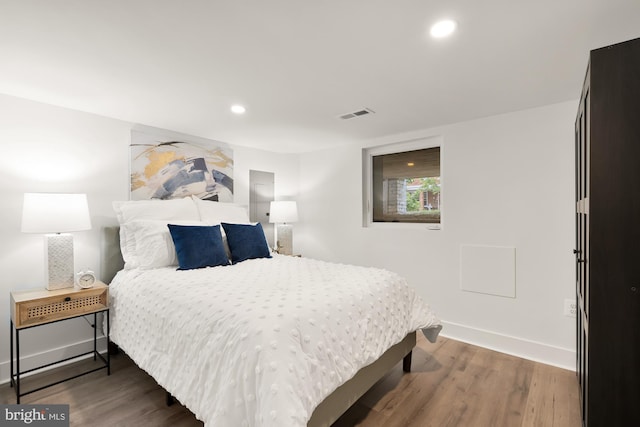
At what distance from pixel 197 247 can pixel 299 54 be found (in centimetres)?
166

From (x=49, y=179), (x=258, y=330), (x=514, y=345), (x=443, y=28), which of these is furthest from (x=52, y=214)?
(x=514, y=345)

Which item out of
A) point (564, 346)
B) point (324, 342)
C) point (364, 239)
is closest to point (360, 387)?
point (324, 342)

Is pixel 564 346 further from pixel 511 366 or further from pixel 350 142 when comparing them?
pixel 350 142

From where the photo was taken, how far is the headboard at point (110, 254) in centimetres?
270

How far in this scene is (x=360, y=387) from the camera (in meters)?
1.78

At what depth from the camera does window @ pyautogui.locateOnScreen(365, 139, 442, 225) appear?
3383mm

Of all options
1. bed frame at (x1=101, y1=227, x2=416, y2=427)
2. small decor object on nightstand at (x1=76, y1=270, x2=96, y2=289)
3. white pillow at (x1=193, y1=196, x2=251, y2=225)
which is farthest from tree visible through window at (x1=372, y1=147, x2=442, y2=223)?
small decor object on nightstand at (x1=76, y1=270, x2=96, y2=289)

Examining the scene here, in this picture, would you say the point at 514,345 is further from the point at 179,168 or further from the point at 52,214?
the point at 52,214

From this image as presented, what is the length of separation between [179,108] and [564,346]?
12.5 ft

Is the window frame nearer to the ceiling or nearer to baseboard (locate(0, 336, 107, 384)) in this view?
the ceiling

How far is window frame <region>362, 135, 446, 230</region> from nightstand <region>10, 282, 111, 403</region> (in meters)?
2.81

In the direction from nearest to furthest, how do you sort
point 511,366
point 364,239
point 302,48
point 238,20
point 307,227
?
point 238,20, point 302,48, point 511,366, point 364,239, point 307,227

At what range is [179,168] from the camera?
327 centimetres

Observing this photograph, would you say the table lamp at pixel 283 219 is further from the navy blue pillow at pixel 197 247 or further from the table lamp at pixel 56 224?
the table lamp at pixel 56 224
